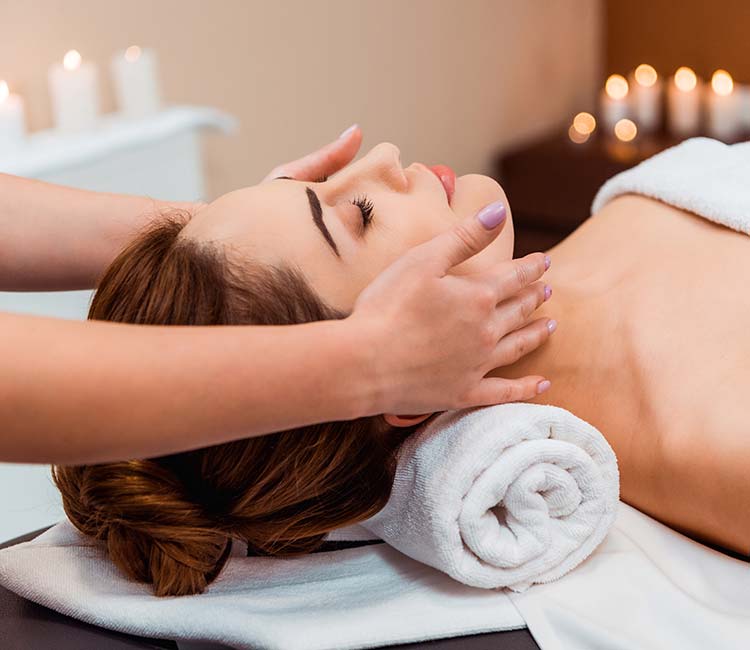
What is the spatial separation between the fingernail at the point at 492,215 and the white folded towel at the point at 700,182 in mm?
476

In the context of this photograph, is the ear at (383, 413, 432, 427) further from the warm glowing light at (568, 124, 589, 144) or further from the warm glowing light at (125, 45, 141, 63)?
the warm glowing light at (568, 124, 589, 144)

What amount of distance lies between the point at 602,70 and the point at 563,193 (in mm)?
764

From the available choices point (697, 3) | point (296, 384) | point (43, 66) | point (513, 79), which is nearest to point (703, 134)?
point (697, 3)

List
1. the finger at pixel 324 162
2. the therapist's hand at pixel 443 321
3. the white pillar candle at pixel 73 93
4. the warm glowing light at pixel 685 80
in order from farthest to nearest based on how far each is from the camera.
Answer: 1. the warm glowing light at pixel 685 80
2. the white pillar candle at pixel 73 93
3. the finger at pixel 324 162
4. the therapist's hand at pixel 443 321

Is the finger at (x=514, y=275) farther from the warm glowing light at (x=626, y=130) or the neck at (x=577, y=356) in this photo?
the warm glowing light at (x=626, y=130)

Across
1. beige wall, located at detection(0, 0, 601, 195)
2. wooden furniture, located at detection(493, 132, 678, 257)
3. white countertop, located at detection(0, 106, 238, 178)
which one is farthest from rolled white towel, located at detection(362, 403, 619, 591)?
wooden furniture, located at detection(493, 132, 678, 257)

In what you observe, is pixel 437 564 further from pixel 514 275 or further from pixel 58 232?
pixel 58 232

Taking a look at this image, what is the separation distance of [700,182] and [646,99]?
2.05 meters

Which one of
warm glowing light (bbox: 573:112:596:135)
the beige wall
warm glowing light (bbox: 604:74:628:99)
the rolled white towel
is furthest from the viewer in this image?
warm glowing light (bbox: 573:112:596:135)

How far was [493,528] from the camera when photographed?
1064mm

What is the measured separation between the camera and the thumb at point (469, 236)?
99 cm

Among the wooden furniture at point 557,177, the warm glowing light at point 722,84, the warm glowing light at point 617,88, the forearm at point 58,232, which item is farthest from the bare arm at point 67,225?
the warm glowing light at point 617,88

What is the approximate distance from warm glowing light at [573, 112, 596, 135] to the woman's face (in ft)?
7.82

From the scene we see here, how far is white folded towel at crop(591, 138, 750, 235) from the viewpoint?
1.34 meters
